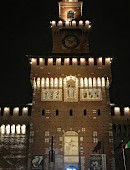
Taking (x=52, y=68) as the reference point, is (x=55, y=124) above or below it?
below

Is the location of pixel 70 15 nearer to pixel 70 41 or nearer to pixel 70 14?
pixel 70 14

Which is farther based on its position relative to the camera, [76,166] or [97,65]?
[97,65]

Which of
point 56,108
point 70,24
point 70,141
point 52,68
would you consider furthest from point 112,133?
point 70,24

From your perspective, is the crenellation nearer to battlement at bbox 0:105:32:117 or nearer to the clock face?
battlement at bbox 0:105:32:117

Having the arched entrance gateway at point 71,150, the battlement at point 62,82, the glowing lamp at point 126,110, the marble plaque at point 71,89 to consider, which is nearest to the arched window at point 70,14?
the marble plaque at point 71,89

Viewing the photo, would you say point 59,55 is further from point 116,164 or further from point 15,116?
point 116,164

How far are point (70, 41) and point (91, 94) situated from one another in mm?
8795

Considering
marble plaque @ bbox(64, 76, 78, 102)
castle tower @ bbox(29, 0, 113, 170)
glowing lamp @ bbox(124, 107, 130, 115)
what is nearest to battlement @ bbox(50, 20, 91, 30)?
castle tower @ bbox(29, 0, 113, 170)

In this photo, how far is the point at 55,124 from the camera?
98.7 ft

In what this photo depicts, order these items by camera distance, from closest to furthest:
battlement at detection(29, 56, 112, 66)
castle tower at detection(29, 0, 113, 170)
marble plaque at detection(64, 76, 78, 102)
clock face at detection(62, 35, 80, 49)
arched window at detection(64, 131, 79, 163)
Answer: arched window at detection(64, 131, 79, 163), castle tower at detection(29, 0, 113, 170), marble plaque at detection(64, 76, 78, 102), battlement at detection(29, 56, 112, 66), clock face at detection(62, 35, 80, 49)

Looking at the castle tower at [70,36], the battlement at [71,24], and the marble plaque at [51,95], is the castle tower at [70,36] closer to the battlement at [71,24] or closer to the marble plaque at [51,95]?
the battlement at [71,24]

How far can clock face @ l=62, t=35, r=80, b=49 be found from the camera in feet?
119

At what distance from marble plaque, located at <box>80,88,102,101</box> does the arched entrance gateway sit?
4254mm

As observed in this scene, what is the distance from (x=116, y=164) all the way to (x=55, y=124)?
307 inches
